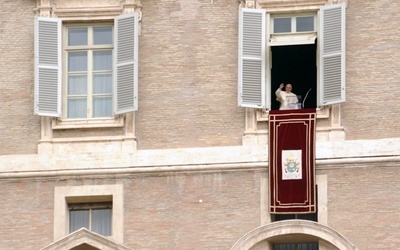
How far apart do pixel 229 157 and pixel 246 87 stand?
5.27 feet

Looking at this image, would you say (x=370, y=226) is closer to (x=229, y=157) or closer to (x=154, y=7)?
(x=229, y=157)

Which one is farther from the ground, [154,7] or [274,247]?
[154,7]

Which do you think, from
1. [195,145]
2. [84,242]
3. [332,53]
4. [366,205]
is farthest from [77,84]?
[366,205]

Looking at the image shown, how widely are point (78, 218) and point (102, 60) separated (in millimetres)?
3621

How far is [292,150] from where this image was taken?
5722 centimetres

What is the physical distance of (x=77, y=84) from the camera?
2314 inches

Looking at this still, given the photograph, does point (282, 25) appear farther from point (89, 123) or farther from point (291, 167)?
point (89, 123)

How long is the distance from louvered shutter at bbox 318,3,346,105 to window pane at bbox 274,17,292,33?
0.81 metres

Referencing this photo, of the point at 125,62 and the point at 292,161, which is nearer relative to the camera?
the point at 292,161

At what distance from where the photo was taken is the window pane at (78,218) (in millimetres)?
58000

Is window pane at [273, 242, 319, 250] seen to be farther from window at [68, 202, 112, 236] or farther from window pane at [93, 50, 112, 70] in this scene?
window pane at [93, 50, 112, 70]

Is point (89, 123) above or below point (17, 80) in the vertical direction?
below

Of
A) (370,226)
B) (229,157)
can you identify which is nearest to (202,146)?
(229,157)

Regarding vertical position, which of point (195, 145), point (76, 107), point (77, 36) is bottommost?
point (195, 145)
